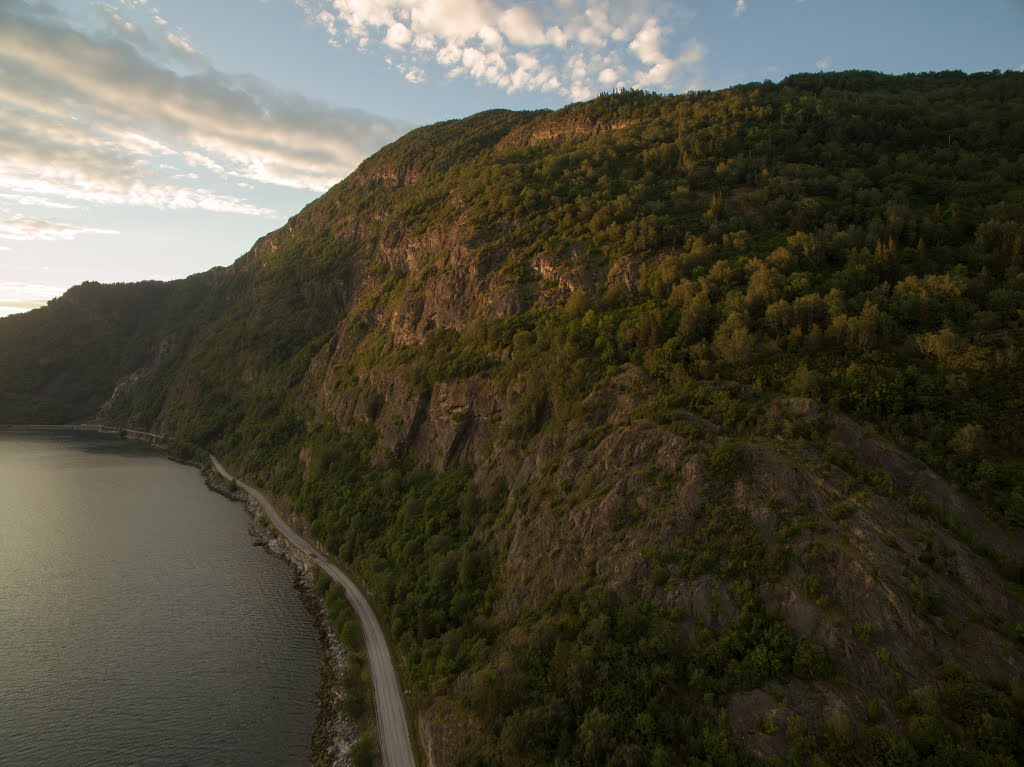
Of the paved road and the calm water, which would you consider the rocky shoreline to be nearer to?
the calm water

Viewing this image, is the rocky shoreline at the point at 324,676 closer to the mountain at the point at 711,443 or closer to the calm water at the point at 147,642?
the calm water at the point at 147,642

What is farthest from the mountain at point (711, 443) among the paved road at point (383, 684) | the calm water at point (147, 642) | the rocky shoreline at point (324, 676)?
the calm water at point (147, 642)

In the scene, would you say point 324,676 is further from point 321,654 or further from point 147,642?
point 147,642

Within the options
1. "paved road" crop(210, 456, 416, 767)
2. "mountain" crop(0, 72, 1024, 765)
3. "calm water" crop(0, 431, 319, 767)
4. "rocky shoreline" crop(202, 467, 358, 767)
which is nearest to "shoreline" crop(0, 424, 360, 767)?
"rocky shoreline" crop(202, 467, 358, 767)

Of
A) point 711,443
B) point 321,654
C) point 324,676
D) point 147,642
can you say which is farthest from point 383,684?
point 711,443

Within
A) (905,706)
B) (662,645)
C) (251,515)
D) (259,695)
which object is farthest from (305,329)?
(905,706)
